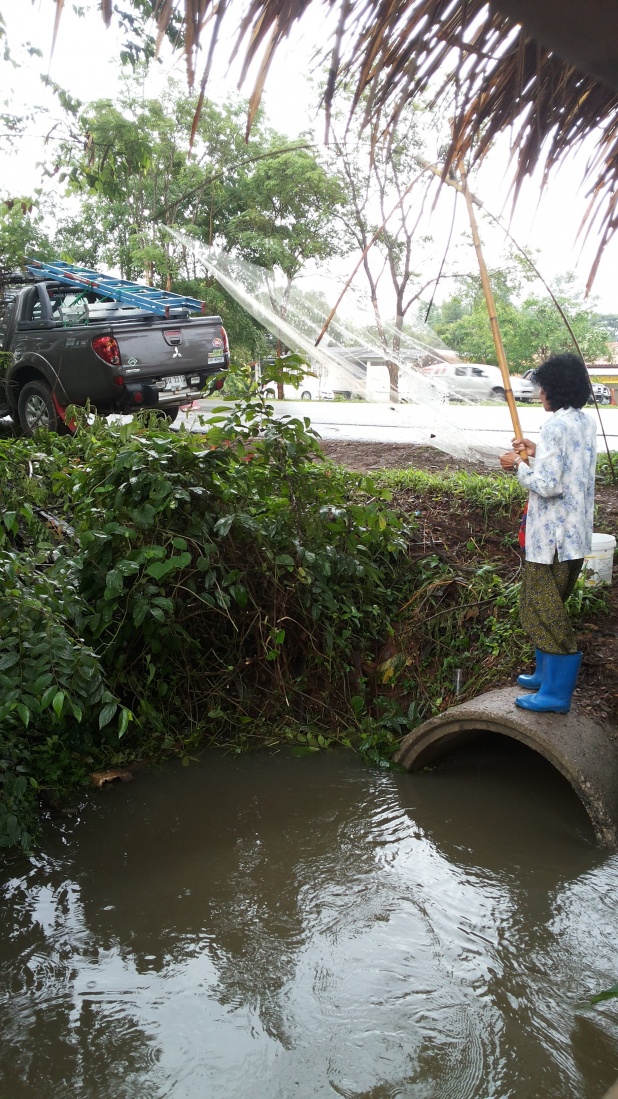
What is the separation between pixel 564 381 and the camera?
142 inches

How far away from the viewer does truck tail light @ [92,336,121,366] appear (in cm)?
808

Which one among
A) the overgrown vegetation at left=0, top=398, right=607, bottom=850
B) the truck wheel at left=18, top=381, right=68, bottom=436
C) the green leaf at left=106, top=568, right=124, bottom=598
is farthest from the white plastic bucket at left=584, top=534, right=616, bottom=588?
the truck wheel at left=18, top=381, right=68, bottom=436

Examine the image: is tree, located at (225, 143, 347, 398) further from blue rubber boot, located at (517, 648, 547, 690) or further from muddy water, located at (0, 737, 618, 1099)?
muddy water, located at (0, 737, 618, 1099)

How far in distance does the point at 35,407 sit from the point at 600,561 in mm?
5989

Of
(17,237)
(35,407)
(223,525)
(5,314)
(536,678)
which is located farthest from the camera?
(17,237)

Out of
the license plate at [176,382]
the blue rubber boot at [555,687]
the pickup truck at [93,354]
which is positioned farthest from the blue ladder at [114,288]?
the blue rubber boot at [555,687]

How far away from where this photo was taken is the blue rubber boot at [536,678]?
388 centimetres

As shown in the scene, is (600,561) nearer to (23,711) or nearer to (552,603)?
(552,603)

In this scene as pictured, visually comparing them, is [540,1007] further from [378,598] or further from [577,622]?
[378,598]

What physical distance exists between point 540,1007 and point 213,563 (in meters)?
2.62

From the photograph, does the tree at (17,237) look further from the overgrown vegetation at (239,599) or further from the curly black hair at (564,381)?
the curly black hair at (564,381)

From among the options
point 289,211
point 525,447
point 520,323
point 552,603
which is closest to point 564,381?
point 525,447

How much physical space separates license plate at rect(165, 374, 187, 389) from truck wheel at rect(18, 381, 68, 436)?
1.09 metres

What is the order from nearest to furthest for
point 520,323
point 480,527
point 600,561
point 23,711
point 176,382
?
1. point 23,711
2. point 600,561
3. point 480,527
4. point 176,382
5. point 520,323
